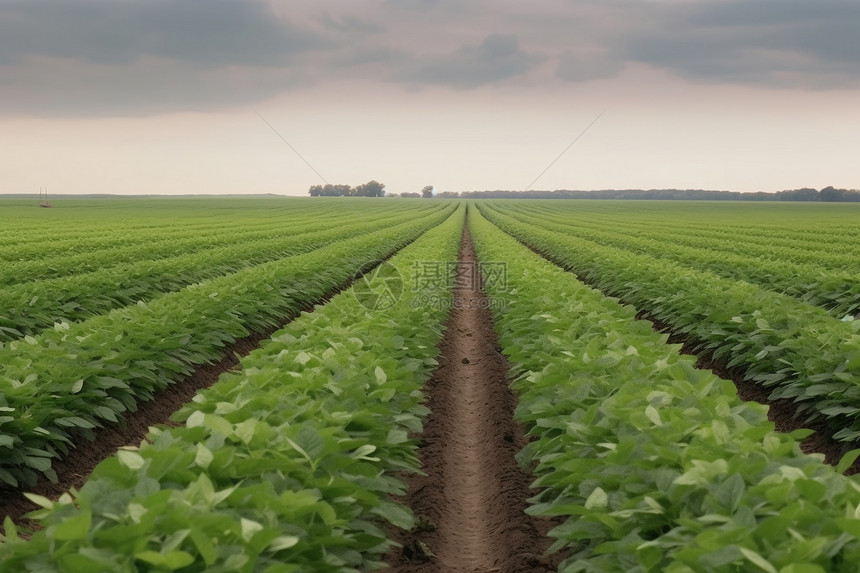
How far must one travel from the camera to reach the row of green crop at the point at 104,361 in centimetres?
602

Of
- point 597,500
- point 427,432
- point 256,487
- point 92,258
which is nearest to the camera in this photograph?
point 256,487

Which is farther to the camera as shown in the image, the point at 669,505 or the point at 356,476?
the point at 356,476

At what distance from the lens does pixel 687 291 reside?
12.0 metres

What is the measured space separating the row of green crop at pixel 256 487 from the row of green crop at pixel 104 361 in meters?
1.86

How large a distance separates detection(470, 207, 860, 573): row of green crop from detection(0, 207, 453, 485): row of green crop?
14.2 feet

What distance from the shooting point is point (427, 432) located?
7.27 m

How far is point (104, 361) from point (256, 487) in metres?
4.93

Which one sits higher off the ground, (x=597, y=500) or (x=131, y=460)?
(x=131, y=460)

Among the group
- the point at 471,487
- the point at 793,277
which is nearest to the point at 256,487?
the point at 471,487

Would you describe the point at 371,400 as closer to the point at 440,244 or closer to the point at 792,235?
the point at 440,244

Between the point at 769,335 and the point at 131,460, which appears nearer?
the point at 131,460

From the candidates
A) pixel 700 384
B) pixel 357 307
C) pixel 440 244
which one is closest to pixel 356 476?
pixel 700 384

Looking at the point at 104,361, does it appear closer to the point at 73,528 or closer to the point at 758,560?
the point at 73,528

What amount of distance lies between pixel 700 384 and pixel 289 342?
13.7 ft
